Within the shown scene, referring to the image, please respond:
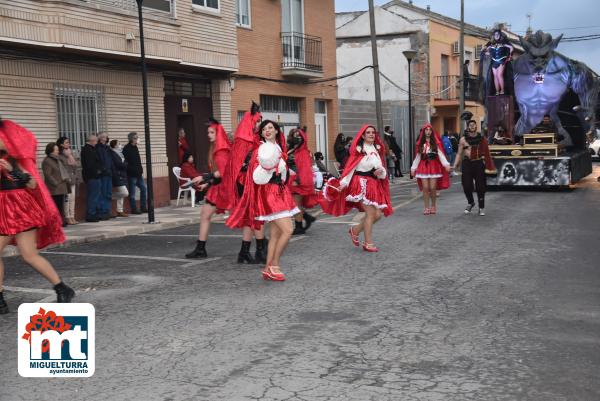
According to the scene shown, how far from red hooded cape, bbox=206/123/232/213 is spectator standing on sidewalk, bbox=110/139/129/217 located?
6.74m

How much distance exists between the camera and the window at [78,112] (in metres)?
15.5

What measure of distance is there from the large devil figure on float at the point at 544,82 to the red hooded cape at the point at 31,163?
1574cm

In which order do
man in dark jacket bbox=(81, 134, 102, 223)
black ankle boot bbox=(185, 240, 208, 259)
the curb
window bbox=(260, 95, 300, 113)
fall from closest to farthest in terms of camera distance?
black ankle boot bbox=(185, 240, 208, 259) < the curb < man in dark jacket bbox=(81, 134, 102, 223) < window bbox=(260, 95, 300, 113)

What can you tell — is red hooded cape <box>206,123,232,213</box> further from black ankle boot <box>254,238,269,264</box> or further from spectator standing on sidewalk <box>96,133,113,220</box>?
spectator standing on sidewalk <box>96,133,113,220</box>

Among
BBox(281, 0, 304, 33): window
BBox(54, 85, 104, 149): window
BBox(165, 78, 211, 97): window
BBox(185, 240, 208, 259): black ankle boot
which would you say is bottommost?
BBox(185, 240, 208, 259): black ankle boot

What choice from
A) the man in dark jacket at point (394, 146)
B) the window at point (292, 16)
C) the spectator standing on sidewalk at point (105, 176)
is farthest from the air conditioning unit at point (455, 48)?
the spectator standing on sidewalk at point (105, 176)

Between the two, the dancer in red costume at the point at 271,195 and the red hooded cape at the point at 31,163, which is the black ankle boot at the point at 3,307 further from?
the dancer in red costume at the point at 271,195

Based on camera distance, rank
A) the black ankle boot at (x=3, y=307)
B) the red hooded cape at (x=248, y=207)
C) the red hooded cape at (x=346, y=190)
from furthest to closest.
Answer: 1. the red hooded cape at (x=346, y=190)
2. the red hooded cape at (x=248, y=207)
3. the black ankle boot at (x=3, y=307)

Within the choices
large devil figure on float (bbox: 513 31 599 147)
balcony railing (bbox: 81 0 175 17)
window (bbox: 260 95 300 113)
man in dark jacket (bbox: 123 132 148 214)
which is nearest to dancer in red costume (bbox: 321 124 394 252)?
man in dark jacket (bbox: 123 132 148 214)

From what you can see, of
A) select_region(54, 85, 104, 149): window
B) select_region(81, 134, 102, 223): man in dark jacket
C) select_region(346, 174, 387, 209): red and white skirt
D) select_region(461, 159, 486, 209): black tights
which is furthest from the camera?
select_region(54, 85, 104, 149): window

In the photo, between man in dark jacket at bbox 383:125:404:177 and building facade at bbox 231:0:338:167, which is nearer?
building facade at bbox 231:0:338:167

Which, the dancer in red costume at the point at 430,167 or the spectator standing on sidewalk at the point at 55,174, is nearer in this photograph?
the spectator standing on sidewalk at the point at 55,174

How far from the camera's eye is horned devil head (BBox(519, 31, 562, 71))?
19531mm

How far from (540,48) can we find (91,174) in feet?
40.4
